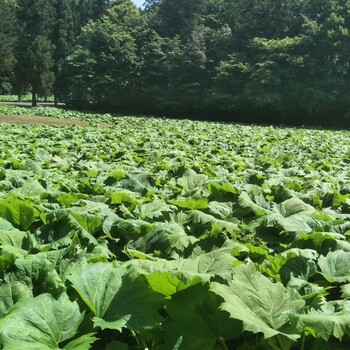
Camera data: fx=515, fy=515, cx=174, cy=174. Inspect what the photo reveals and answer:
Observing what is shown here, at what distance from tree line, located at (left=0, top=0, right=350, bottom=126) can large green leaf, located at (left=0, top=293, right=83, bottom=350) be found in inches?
1606

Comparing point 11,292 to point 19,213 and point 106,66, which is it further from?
point 106,66

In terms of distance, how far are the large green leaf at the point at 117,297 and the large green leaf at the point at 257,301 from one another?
227mm

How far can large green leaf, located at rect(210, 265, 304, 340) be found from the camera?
1637 mm

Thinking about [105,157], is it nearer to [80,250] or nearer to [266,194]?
[266,194]

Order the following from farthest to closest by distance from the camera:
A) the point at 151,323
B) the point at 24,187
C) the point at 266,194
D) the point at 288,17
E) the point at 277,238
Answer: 1. the point at 288,17
2. the point at 266,194
3. the point at 24,187
4. the point at 277,238
5. the point at 151,323

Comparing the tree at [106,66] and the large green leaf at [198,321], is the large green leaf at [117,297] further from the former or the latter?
the tree at [106,66]

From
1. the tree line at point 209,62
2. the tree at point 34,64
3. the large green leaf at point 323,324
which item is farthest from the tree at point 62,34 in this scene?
the large green leaf at point 323,324

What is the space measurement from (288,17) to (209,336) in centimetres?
5119

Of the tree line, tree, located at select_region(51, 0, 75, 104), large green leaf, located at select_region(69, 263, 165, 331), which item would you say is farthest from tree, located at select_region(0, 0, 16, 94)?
large green leaf, located at select_region(69, 263, 165, 331)

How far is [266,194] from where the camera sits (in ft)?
14.6

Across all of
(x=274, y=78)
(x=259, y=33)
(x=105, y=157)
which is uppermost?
(x=259, y=33)

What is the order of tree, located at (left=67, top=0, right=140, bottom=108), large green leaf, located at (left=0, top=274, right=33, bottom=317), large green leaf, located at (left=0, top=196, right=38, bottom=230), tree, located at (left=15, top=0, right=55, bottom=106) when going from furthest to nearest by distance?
tree, located at (left=15, top=0, right=55, bottom=106)
tree, located at (left=67, top=0, right=140, bottom=108)
large green leaf, located at (left=0, top=196, right=38, bottom=230)
large green leaf, located at (left=0, top=274, right=33, bottom=317)

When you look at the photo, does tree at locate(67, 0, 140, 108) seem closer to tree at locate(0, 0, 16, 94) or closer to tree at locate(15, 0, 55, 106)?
tree at locate(15, 0, 55, 106)

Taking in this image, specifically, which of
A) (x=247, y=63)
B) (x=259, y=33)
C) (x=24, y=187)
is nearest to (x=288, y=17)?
(x=259, y=33)
